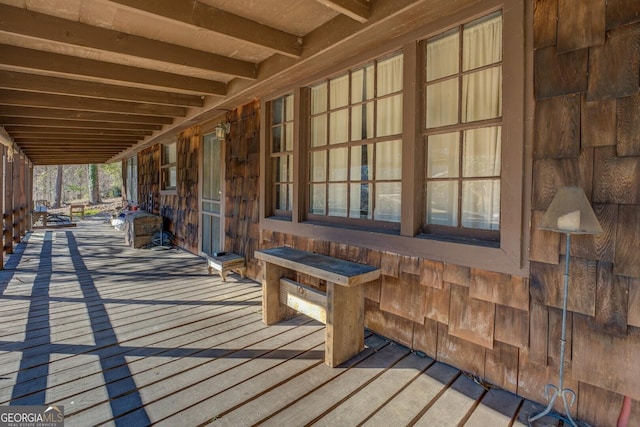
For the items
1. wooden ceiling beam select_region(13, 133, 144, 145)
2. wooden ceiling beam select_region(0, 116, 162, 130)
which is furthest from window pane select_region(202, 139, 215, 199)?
wooden ceiling beam select_region(13, 133, 144, 145)

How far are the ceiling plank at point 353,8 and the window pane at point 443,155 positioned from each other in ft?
2.98

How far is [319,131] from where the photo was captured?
3236 millimetres

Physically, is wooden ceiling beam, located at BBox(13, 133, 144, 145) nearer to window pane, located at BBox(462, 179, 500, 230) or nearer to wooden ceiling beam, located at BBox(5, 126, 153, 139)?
wooden ceiling beam, located at BBox(5, 126, 153, 139)

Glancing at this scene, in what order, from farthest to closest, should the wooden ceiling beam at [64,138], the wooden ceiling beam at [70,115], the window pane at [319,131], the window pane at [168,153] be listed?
1. the window pane at [168,153]
2. the wooden ceiling beam at [64,138]
3. the wooden ceiling beam at [70,115]
4. the window pane at [319,131]

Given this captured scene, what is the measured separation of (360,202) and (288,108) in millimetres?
1498

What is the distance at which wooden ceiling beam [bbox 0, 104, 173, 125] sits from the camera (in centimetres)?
441

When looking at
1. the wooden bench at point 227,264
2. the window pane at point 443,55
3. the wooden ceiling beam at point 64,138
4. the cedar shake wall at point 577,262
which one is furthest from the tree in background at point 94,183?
the cedar shake wall at point 577,262

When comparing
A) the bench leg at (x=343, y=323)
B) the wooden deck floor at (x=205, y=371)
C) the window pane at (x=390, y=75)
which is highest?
the window pane at (x=390, y=75)

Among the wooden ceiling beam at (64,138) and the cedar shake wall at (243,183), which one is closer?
the cedar shake wall at (243,183)

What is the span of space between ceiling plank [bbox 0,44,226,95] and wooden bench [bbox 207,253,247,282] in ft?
6.47

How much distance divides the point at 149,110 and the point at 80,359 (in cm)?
349

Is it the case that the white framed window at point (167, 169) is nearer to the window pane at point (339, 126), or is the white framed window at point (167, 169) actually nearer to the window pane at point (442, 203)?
the window pane at point (339, 126)

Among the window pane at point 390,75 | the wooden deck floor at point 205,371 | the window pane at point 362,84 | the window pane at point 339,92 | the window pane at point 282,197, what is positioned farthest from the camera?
the window pane at point 282,197

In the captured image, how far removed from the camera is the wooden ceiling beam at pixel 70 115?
4414mm
